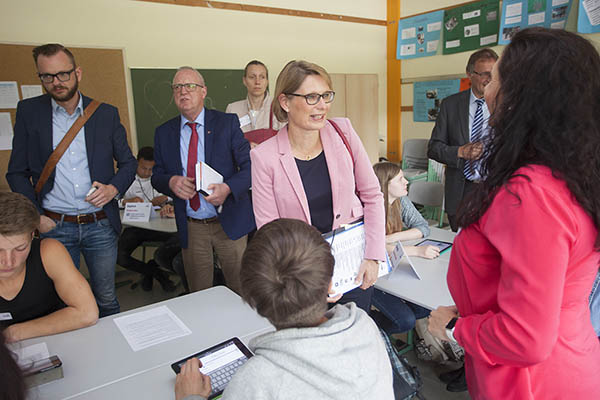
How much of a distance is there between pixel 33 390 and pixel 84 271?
9.82 ft

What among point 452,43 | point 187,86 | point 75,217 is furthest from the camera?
point 452,43

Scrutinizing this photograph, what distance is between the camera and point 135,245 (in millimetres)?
3748

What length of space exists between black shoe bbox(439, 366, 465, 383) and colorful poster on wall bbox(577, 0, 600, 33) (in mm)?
3745

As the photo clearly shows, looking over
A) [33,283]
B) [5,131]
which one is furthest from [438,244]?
[5,131]

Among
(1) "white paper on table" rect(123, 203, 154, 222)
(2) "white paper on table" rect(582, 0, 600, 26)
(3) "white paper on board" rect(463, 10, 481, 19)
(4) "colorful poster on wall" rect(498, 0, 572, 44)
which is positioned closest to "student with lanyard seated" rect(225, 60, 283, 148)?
(1) "white paper on table" rect(123, 203, 154, 222)

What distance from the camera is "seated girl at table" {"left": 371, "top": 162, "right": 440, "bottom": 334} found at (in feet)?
7.46

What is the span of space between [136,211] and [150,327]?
196cm

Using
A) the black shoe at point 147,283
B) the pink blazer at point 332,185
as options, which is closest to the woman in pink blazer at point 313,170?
the pink blazer at point 332,185

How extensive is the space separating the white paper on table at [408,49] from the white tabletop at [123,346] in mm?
5250

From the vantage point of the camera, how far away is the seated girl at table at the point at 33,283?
1.49m

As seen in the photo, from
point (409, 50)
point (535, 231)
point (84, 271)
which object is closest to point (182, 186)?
point (535, 231)

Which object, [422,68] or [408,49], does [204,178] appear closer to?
[422,68]

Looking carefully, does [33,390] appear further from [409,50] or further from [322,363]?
[409,50]

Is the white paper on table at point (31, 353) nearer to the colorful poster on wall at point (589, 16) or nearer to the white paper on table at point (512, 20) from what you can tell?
the colorful poster on wall at point (589, 16)
